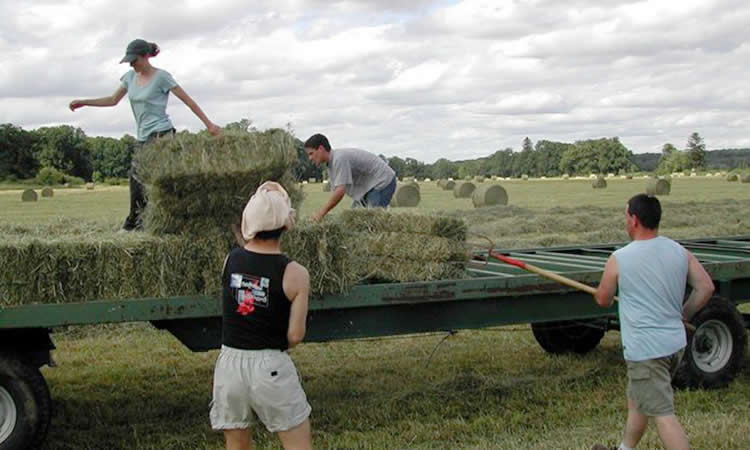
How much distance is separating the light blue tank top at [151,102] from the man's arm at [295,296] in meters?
3.57

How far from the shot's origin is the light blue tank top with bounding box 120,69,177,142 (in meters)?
7.18

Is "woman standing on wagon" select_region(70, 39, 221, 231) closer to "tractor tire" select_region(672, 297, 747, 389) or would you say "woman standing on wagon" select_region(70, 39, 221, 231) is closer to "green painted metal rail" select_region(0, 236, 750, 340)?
"green painted metal rail" select_region(0, 236, 750, 340)

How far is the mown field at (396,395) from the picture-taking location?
19.9ft

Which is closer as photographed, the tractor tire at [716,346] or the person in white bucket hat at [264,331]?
the person in white bucket hat at [264,331]

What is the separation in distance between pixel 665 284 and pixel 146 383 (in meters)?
Answer: 4.59

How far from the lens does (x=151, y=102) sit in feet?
23.6

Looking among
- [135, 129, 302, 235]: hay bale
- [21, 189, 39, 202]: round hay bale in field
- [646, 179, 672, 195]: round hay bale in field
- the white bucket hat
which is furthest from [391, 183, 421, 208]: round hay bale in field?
the white bucket hat

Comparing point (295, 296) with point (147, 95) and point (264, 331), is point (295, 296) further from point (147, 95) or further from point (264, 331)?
point (147, 95)

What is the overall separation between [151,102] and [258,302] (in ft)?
11.9

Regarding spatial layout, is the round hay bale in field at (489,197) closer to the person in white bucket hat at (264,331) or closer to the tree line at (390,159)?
the tree line at (390,159)

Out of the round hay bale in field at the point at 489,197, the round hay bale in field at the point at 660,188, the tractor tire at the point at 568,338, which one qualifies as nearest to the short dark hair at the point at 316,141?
the tractor tire at the point at 568,338

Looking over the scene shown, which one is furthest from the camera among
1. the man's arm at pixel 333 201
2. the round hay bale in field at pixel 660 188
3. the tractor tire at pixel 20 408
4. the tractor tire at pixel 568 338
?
the round hay bale in field at pixel 660 188

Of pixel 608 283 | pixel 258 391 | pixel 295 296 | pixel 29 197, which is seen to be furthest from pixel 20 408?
pixel 29 197

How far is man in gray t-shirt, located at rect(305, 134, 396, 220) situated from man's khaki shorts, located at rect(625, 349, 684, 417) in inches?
130
